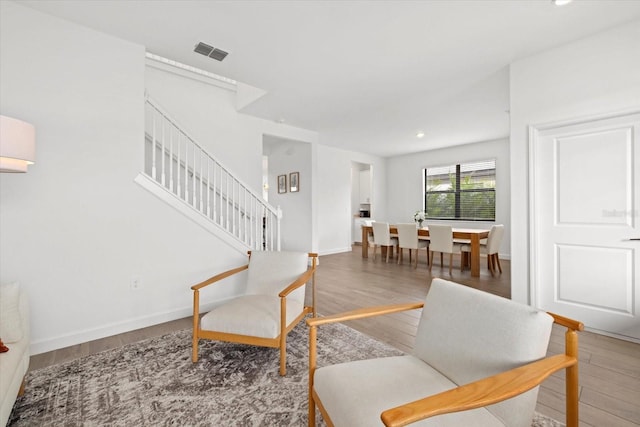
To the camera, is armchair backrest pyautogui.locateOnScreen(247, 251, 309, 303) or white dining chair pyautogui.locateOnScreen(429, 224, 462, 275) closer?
armchair backrest pyautogui.locateOnScreen(247, 251, 309, 303)

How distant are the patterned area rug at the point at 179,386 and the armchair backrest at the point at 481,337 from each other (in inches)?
30.5

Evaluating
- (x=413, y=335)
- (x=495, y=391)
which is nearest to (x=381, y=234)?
(x=413, y=335)

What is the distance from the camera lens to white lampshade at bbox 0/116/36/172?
173 cm

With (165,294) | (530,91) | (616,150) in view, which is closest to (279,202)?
(165,294)

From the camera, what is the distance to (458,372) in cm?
121

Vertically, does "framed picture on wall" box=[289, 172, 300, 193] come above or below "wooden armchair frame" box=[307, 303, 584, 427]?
above

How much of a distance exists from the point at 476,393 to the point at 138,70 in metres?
3.50

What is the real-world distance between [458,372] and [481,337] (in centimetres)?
18

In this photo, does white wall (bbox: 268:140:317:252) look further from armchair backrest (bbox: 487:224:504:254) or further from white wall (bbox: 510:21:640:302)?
white wall (bbox: 510:21:640:302)

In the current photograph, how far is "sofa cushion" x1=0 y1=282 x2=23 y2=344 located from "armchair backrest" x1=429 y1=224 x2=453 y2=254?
5.00 metres

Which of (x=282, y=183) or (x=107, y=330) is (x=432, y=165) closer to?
(x=282, y=183)

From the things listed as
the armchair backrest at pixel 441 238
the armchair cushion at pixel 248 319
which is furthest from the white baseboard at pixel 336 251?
the armchair cushion at pixel 248 319

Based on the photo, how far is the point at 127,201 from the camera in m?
2.73

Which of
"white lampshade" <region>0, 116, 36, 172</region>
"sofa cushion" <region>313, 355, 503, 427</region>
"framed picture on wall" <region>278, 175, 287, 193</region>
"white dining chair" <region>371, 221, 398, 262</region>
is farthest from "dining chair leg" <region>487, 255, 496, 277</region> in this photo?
"white lampshade" <region>0, 116, 36, 172</region>
